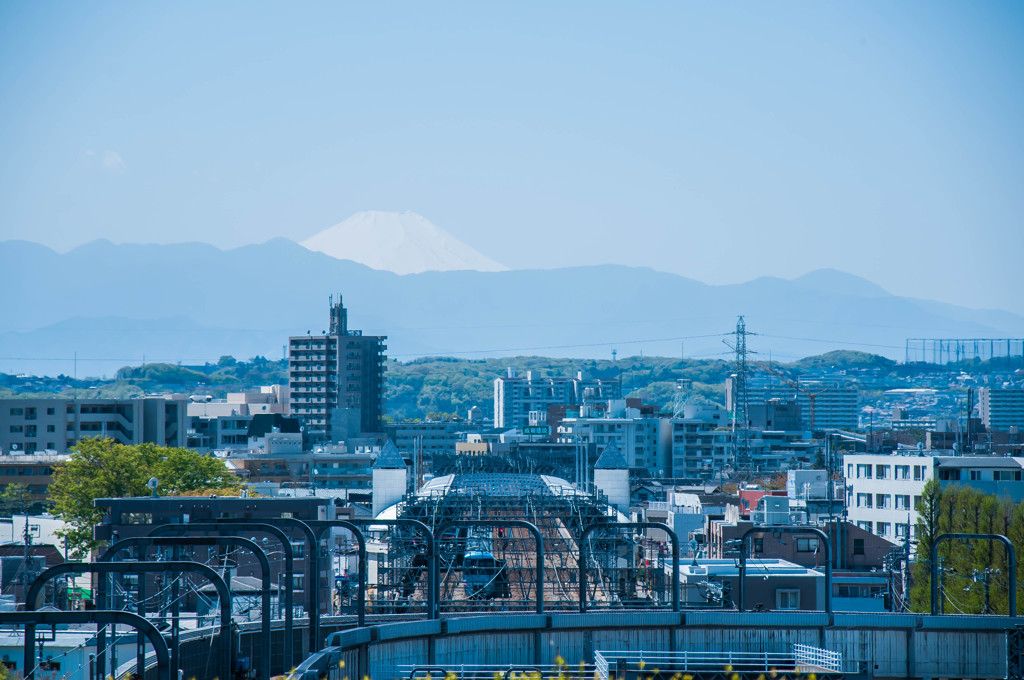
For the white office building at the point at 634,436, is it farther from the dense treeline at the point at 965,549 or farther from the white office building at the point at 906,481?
the dense treeline at the point at 965,549

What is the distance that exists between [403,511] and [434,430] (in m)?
84.0

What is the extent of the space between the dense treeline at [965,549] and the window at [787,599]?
279 cm

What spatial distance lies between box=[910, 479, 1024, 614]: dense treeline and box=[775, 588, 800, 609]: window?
279cm

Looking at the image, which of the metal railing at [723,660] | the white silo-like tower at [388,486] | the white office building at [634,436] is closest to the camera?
the metal railing at [723,660]

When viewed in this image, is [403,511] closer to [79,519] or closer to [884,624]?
[79,519]

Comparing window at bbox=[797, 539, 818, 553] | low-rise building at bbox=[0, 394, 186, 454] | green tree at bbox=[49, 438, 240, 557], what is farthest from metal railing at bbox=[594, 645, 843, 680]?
low-rise building at bbox=[0, 394, 186, 454]

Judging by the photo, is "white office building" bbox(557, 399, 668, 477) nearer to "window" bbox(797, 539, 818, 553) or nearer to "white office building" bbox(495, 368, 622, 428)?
"window" bbox(797, 539, 818, 553)

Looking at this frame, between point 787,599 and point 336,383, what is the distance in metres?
90.9

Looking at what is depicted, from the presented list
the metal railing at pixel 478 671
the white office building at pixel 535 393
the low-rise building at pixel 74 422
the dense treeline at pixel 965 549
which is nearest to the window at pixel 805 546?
the dense treeline at pixel 965 549

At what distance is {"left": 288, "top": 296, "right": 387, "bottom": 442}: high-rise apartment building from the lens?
113438 millimetres

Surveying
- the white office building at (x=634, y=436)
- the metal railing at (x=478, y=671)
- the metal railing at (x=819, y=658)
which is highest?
the metal railing at (x=478, y=671)

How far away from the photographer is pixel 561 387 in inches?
7382

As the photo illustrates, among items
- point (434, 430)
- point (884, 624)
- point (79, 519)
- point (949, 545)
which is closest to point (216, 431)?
point (434, 430)

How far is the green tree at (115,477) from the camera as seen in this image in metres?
38.8
